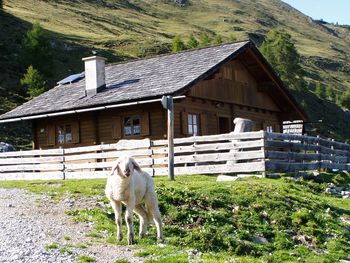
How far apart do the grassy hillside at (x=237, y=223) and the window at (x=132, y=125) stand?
35.8 feet

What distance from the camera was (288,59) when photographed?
3479 inches

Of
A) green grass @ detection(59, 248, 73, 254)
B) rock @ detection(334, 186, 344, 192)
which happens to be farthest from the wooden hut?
green grass @ detection(59, 248, 73, 254)

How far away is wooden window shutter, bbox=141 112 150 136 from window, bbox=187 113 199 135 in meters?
2.16

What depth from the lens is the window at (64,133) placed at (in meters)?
31.5

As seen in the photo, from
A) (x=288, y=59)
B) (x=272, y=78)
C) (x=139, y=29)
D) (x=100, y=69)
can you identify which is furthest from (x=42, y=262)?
(x=139, y=29)

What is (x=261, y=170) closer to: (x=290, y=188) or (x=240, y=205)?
(x=290, y=188)

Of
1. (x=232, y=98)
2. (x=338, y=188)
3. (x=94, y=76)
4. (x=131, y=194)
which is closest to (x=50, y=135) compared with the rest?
(x=94, y=76)

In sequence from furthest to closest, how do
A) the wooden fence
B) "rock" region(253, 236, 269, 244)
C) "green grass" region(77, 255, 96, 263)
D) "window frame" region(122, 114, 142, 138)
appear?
"window frame" region(122, 114, 142, 138) → the wooden fence → "rock" region(253, 236, 269, 244) → "green grass" region(77, 255, 96, 263)

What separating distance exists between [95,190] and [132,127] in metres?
12.2

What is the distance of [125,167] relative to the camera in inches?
433

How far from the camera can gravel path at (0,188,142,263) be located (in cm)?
1041

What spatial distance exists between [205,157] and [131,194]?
36.4 feet

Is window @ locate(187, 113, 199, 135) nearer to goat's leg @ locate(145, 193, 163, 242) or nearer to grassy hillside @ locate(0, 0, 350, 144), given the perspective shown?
goat's leg @ locate(145, 193, 163, 242)

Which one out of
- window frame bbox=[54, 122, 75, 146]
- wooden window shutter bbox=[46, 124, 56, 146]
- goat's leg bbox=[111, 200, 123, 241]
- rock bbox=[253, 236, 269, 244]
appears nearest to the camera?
goat's leg bbox=[111, 200, 123, 241]
